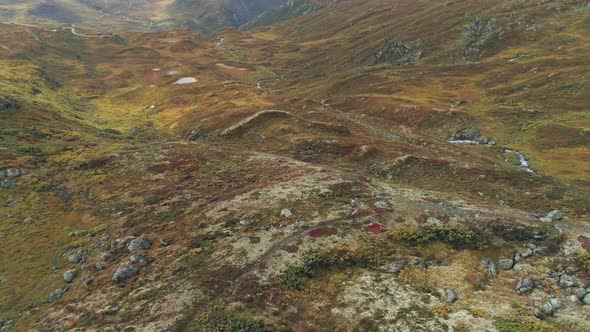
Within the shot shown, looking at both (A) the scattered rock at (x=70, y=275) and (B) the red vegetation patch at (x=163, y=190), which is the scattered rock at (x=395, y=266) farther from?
(B) the red vegetation patch at (x=163, y=190)

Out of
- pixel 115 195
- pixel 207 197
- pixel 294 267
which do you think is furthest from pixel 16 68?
pixel 294 267

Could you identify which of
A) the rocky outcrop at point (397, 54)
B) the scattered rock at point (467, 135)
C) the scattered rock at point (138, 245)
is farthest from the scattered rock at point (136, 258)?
the rocky outcrop at point (397, 54)

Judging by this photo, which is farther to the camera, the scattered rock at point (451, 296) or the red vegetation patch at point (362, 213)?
the red vegetation patch at point (362, 213)

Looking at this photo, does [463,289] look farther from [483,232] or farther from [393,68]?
[393,68]

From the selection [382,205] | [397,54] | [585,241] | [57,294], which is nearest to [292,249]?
[382,205]

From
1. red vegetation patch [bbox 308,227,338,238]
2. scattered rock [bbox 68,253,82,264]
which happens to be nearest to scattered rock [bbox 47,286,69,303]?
scattered rock [bbox 68,253,82,264]

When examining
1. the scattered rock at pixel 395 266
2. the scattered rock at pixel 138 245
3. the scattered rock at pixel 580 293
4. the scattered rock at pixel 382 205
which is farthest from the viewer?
the scattered rock at pixel 382 205

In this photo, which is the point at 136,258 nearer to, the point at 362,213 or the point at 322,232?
the point at 322,232

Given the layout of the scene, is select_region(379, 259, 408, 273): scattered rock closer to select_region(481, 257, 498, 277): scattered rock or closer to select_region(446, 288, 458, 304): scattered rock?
select_region(446, 288, 458, 304): scattered rock
